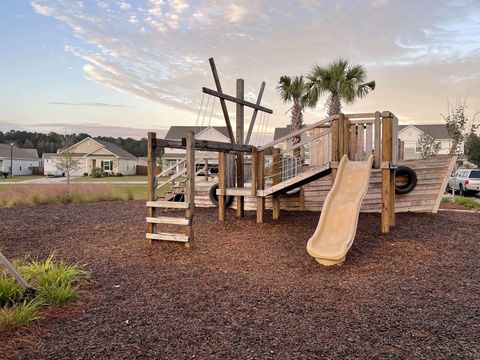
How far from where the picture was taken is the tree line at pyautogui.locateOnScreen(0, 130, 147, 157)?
7465 cm

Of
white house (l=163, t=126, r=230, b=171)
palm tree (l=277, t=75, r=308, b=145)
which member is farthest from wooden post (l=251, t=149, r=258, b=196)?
white house (l=163, t=126, r=230, b=171)

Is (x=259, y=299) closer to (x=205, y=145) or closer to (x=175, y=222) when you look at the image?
(x=175, y=222)

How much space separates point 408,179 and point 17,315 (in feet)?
30.0

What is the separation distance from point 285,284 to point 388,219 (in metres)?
3.72

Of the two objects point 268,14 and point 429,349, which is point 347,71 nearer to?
point 268,14

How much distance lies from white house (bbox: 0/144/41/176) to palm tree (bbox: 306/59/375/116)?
44688 mm

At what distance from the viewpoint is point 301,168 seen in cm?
1020

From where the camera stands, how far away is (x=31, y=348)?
9.23ft

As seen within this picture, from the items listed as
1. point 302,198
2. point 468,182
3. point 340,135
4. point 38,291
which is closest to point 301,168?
point 302,198

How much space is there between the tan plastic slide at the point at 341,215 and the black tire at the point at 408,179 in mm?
2930

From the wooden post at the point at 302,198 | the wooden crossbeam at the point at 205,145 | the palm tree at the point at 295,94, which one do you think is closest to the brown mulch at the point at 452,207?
the wooden post at the point at 302,198

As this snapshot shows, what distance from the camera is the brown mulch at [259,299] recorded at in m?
2.87

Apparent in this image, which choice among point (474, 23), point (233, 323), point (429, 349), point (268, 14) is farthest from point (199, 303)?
point (474, 23)

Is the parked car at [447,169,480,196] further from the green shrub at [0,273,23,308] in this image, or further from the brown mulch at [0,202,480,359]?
the green shrub at [0,273,23,308]
